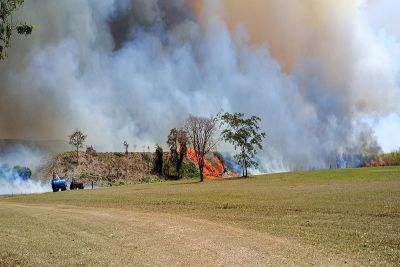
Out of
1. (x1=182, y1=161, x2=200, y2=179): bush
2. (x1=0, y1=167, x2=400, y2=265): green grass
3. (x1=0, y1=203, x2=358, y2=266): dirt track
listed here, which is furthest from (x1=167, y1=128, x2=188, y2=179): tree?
(x1=0, y1=203, x2=358, y2=266): dirt track

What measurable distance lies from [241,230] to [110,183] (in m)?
82.8

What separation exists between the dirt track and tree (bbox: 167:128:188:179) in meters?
76.1

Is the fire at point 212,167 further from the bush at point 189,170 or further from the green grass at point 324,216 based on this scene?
the green grass at point 324,216

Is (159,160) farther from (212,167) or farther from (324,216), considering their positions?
(324,216)

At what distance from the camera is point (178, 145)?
113 meters

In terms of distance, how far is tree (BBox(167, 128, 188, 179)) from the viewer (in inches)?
4112

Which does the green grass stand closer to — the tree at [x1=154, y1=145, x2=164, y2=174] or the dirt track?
the dirt track

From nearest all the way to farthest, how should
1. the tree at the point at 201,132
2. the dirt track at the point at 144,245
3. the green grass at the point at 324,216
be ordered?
the dirt track at the point at 144,245, the green grass at the point at 324,216, the tree at the point at 201,132

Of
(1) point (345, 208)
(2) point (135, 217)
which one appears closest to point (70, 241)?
(2) point (135, 217)

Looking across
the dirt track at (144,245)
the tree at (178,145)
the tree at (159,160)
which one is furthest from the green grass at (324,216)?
the tree at (159,160)

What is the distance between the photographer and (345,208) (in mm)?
27281

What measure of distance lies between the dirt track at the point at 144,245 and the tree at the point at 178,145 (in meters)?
76.1

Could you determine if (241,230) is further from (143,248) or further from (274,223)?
(143,248)

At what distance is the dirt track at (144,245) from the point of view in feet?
51.6
